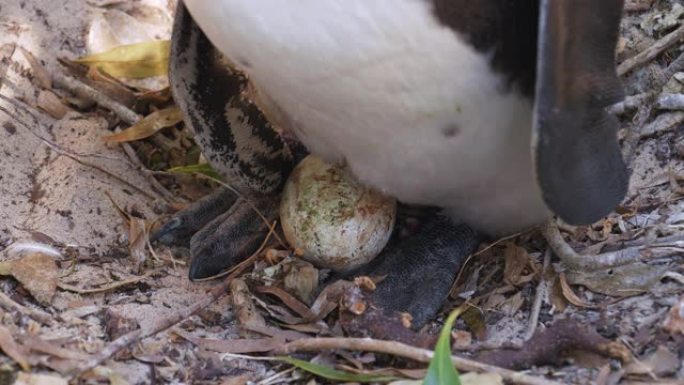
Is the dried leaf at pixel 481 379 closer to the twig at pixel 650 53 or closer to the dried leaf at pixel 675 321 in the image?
the dried leaf at pixel 675 321

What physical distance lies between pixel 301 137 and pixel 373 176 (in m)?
0.18

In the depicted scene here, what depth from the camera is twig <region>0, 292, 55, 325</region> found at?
1.91 meters

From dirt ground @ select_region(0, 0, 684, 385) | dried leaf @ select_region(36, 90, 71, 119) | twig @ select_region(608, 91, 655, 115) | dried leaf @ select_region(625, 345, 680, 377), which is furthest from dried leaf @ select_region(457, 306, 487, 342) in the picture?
dried leaf @ select_region(36, 90, 71, 119)

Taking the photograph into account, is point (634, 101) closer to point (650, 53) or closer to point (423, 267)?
point (650, 53)

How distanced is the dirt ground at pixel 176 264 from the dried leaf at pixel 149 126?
4cm

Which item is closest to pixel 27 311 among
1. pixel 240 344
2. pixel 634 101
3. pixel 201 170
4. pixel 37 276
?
pixel 37 276

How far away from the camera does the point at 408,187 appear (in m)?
2.09

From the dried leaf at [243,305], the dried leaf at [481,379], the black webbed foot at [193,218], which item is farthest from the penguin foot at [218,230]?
the dried leaf at [481,379]

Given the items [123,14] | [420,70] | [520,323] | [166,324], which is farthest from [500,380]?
[123,14]

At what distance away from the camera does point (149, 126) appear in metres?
2.55

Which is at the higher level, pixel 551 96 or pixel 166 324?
pixel 551 96

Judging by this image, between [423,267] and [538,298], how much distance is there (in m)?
0.27

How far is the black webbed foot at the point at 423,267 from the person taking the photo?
2111mm

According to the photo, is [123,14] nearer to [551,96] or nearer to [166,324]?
[166,324]
